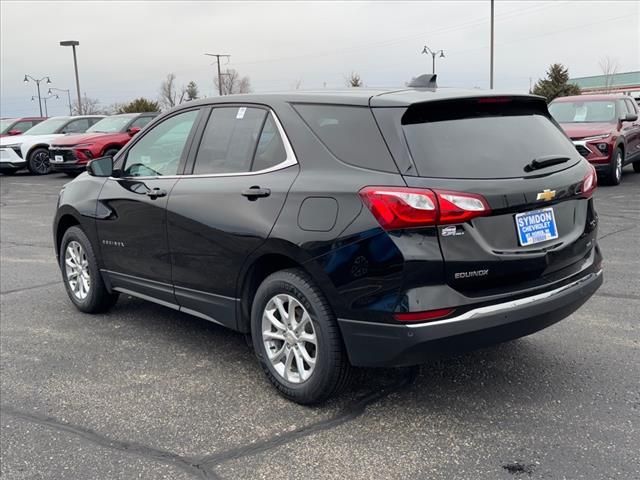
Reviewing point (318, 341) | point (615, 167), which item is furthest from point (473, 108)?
point (615, 167)

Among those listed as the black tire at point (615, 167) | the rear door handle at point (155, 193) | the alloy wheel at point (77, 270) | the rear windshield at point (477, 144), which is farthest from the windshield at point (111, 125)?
the rear windshield at point (477, 144)

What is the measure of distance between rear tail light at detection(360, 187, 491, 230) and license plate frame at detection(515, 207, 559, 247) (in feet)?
0.89

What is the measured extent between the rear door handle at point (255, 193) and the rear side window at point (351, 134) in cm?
43

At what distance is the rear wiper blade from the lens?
11.2 ft

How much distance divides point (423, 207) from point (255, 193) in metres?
1.08

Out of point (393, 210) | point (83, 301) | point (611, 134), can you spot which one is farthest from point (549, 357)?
point (611, 134)

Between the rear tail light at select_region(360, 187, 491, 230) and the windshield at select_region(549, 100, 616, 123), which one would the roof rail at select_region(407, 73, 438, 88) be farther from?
the windshield at select_region(549, 100, 616, 123)

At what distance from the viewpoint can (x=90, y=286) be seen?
5.34 metres

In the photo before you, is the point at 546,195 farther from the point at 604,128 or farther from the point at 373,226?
the point at 604,128

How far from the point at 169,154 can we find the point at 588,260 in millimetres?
2797

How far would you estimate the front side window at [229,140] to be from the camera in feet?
12.9

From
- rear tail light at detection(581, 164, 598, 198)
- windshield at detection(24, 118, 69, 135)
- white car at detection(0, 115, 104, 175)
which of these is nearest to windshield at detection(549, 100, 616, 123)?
rear tail light at detection(581, 164, 598, 198)

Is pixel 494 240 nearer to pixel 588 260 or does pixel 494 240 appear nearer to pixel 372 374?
pixel 588 260

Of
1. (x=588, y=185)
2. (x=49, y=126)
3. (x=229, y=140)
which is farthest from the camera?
(x=49, y=126)
